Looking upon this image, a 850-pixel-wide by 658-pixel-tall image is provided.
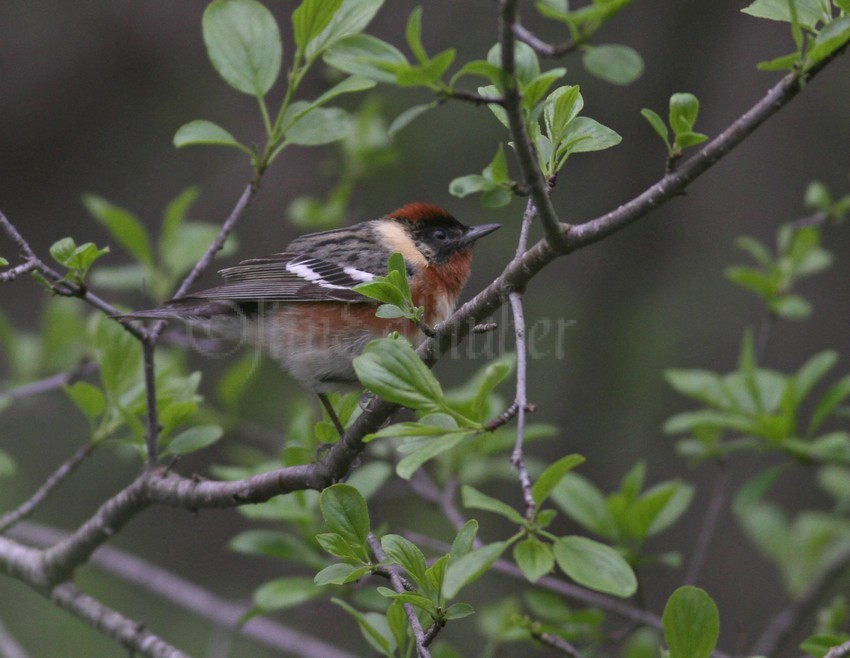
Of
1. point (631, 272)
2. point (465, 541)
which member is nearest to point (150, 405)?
point (465, 541)

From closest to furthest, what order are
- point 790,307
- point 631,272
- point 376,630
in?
point 376,630 → point 790,307 → point 631,272

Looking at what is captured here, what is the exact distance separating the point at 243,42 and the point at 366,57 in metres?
1.18

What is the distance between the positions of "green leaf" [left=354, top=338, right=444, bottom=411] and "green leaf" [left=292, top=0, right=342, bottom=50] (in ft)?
3.58

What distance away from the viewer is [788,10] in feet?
7.36

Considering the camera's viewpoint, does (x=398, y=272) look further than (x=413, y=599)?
Yes

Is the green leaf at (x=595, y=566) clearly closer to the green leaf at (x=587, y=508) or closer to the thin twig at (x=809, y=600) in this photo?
the green leaf at (x=587, y=508)

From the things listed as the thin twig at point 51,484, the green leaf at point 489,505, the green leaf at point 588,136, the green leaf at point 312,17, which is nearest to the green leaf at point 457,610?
the green leaf at point 489,505

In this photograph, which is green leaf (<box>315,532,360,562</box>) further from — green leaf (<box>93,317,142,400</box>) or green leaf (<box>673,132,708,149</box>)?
green leaf (<box>93,317,142,400</box>)

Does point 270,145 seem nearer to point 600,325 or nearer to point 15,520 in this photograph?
point 15,520

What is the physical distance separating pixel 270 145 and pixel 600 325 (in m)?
Result: 4.26

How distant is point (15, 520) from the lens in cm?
350

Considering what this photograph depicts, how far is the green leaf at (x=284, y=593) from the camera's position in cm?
340

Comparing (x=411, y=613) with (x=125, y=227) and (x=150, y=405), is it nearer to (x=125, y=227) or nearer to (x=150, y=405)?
(x=150, y=405)

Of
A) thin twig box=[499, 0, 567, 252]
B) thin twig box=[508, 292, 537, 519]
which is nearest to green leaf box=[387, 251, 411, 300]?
thin twig box=[508, 292, 537, 519]
